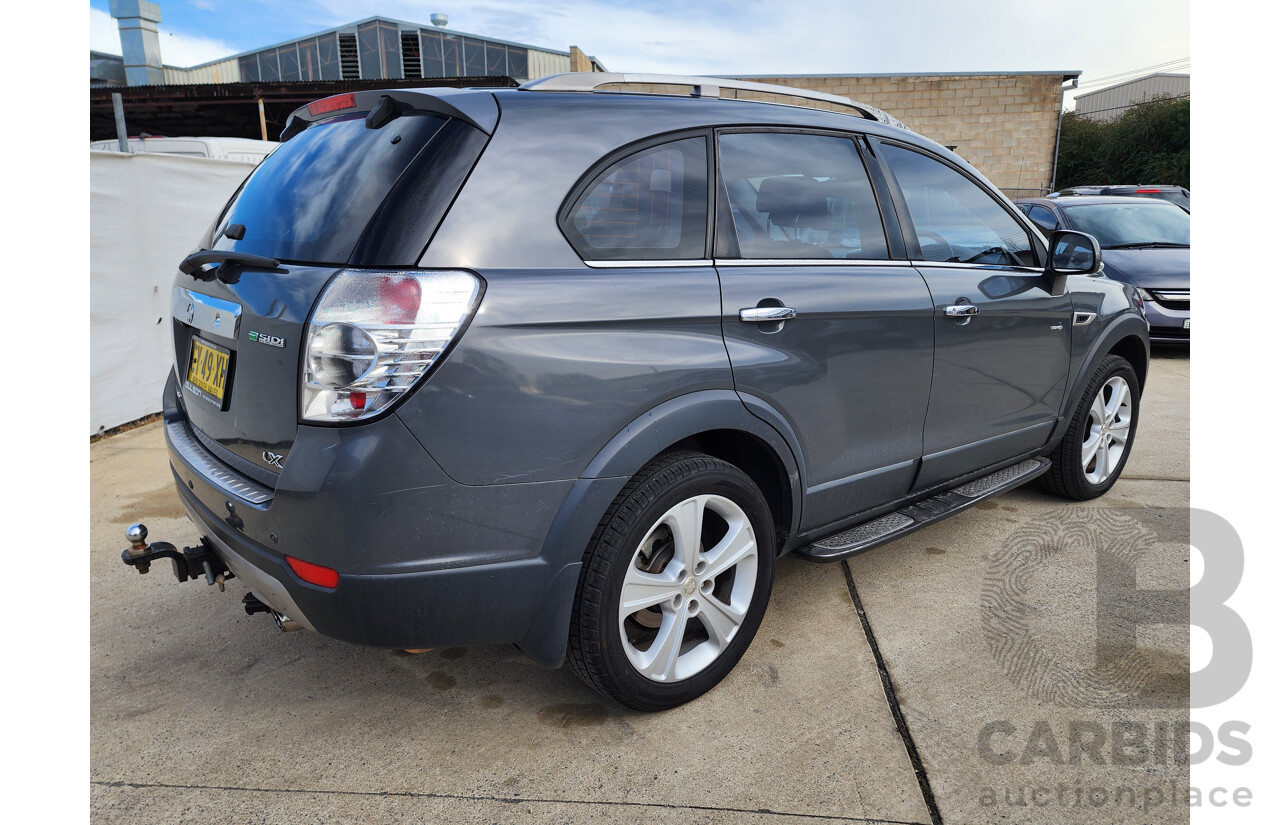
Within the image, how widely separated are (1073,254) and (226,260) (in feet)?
10.5

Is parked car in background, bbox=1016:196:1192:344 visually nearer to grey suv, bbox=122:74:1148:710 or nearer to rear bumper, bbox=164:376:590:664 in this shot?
grey suv, bbox=122:74:1148:710

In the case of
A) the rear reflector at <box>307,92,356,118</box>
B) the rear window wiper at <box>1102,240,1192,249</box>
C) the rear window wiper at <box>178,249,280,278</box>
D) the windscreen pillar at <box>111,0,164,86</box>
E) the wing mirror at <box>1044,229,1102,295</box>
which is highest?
the windscreen pillar at <box>111,0,164,86</box>

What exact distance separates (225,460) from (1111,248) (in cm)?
927

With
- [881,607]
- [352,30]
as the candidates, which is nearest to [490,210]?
[881,607]

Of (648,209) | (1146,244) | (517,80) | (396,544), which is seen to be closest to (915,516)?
(648,209)

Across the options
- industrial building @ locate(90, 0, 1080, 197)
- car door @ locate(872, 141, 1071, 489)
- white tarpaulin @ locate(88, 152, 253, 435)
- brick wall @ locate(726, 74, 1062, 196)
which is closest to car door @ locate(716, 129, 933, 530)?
car door @ locate(872, 141, 1071, 489)

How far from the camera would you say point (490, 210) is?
1.88 m

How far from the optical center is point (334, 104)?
2328 mm

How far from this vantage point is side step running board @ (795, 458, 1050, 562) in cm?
268

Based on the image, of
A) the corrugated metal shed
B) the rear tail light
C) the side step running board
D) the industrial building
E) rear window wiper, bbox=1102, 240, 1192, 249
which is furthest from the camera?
the corrugated metal shed

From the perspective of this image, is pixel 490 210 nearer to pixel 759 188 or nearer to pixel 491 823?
pixel 759 188

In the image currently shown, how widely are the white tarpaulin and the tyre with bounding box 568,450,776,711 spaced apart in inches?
177

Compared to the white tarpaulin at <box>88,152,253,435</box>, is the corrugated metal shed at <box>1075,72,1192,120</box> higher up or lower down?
higher up

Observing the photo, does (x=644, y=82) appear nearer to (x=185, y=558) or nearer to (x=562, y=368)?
(x=562, y=368)
